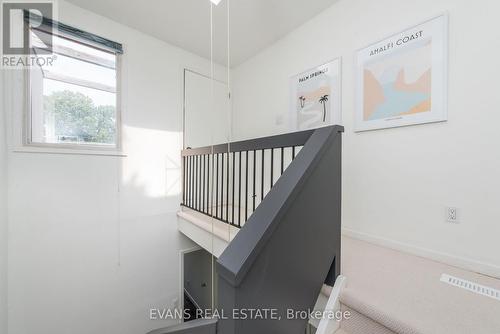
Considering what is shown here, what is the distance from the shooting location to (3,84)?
1699 millimetres

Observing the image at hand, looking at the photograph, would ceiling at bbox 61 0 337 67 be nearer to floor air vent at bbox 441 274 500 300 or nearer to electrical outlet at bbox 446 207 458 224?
electrical outlet at bbox 446 207 458 224

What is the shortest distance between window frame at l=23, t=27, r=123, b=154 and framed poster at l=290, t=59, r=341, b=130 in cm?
204

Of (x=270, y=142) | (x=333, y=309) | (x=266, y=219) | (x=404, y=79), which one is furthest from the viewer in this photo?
(x=404, y=79)

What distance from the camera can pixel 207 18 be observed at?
225 cm

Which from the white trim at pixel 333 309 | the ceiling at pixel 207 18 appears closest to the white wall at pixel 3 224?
the ceiling at pixel 207 18

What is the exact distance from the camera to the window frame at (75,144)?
184 centimetres

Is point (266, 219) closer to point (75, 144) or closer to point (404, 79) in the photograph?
point (404, 79)

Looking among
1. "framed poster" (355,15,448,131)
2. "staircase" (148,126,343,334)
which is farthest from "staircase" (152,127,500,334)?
"framed poster" (355,15,448,131)

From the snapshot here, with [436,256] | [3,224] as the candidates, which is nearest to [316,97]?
[436,256]

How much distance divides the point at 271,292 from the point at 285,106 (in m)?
2.18

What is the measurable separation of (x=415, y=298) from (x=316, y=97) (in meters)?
1.82

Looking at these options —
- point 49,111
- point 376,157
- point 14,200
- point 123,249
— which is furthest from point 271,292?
point 49,111

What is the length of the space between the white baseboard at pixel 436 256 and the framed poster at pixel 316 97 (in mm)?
1105

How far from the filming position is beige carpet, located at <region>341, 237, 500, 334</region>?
808 millimetres
